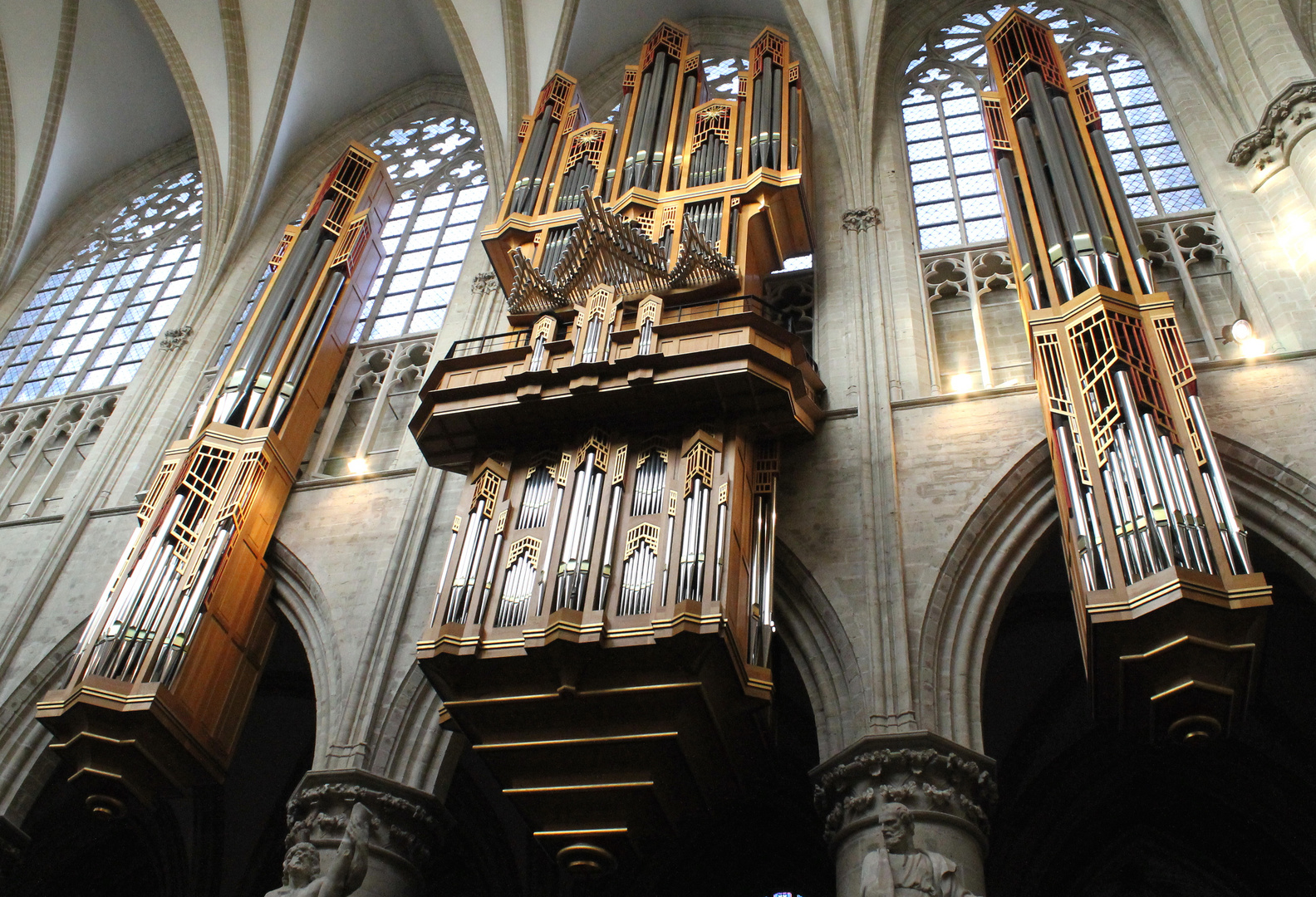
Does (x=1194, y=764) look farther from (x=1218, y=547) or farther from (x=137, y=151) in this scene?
(x=137, y=151)

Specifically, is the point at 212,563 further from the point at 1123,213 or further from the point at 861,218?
the point at 1123,213

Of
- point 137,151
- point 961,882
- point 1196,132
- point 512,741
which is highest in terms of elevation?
point 137,151

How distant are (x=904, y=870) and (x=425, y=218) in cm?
1263

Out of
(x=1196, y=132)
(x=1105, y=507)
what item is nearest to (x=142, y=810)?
(x=1105, y=507)

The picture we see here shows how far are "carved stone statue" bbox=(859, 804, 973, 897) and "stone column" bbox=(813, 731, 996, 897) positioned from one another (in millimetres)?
90

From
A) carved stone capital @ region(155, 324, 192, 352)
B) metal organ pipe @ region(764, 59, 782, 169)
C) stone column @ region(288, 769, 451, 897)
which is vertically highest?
metal organ pipe @ region(764, 59, 782, 169)

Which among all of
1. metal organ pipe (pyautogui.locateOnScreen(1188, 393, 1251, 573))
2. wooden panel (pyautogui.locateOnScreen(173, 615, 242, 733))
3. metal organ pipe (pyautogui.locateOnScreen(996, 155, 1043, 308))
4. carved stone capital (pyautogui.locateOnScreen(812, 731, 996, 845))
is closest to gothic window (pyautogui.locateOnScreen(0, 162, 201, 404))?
wooden panel (pyautogui.locateOnScreen(173, 615, 242, 733))

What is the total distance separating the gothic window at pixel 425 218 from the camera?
1623cm

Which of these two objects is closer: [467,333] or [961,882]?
[961,882]

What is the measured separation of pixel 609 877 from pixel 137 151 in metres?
14.9

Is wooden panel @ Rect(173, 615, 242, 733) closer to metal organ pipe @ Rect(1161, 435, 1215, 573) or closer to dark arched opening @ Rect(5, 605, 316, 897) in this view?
dark arched opening @ Rect(5, 605, 316, 897)

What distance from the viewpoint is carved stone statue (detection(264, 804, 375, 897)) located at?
31.1 feet

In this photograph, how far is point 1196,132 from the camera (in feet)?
47.2

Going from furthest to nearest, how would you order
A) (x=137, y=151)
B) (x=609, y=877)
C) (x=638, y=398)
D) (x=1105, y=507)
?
(x=137, y=151) → (x=609, y=877) → (x=638, y=398) → (x=1105, y=507)
